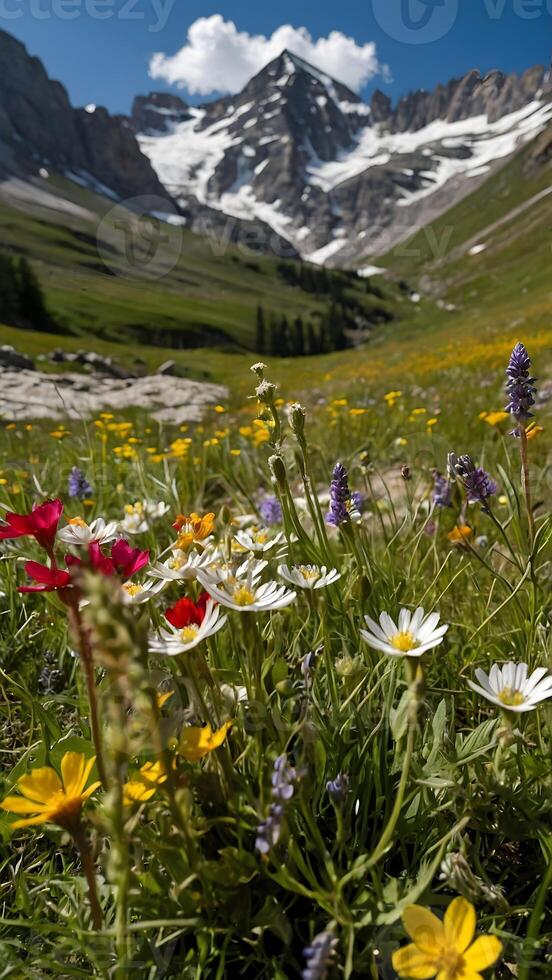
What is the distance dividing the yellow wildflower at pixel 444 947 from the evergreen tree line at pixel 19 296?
3133 inches

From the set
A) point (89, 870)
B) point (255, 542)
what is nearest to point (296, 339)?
point (255, 542)

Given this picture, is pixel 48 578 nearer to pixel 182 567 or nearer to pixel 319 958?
pixel 182 567

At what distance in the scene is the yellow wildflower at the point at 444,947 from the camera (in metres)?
1.04

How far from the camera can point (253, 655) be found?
1.43m

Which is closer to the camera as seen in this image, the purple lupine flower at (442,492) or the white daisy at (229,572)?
the white daisy at (229,572)

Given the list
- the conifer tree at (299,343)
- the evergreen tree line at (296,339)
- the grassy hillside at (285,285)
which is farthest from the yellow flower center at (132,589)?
the conifer tree at (299,343)

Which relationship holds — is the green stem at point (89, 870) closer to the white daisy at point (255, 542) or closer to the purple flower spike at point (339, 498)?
the white daisy at point (255, 542)

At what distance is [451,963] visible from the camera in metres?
1.06

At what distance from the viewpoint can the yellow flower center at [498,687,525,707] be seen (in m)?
1.28

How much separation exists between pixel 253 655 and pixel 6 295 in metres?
81.4

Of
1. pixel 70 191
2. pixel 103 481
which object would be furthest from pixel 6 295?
pixel 70 191

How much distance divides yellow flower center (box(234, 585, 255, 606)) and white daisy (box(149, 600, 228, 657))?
49 millimetres

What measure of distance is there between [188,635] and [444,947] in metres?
0.70

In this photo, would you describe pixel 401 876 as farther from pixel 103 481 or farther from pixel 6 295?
pixel 6 295
